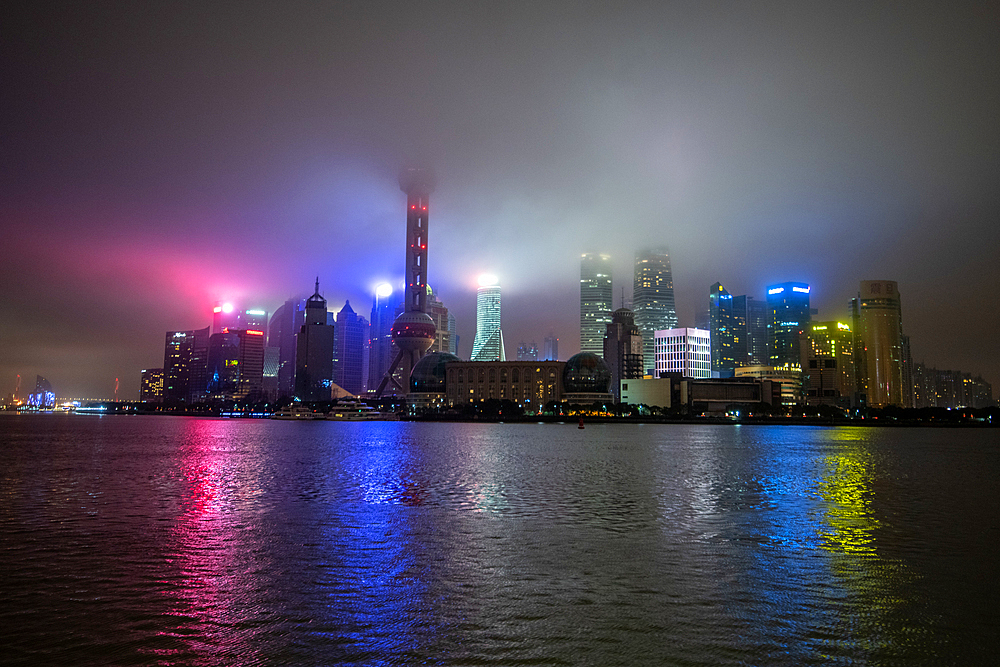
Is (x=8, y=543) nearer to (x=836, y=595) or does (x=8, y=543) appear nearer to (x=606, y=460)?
(x=836, y=595)

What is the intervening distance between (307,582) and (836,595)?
1606 cm

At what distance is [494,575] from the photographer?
21969 millimetres

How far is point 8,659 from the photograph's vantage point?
14.3 metres

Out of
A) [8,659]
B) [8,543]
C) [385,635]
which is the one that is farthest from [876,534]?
[8,543]

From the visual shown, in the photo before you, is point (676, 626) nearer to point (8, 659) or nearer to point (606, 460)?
point (8, 659)

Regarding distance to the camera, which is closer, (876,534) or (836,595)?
(836,595)

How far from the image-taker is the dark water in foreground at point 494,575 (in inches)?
601

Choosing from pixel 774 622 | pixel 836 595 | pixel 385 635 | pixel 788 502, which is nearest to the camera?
pixel 385 635

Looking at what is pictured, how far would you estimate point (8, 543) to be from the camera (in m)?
26.4

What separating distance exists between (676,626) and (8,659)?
597 inches

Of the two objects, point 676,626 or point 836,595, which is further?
point 836,595

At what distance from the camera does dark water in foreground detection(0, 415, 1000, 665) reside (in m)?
15.3

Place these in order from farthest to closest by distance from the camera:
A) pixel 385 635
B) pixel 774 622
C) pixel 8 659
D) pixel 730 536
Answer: pixel 730 536
pixel 774 622
pixel 385 635
pixel 8 659

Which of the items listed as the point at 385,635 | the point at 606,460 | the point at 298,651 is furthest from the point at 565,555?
the point at 606,460
